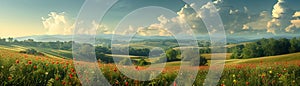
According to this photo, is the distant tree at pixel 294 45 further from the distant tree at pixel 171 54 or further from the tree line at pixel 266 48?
the distant tree at pixel 171 54

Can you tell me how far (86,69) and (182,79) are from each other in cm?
261

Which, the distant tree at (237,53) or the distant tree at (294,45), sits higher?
the distant tree at (294,45)

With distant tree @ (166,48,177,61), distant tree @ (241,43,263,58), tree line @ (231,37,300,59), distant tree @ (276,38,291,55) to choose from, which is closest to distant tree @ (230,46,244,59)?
tree line @ (231,37,300,59)

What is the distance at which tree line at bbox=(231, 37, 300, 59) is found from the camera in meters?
19.4

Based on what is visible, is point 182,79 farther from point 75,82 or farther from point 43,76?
point 43,76

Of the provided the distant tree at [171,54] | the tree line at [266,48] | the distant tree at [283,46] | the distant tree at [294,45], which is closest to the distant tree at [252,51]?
the tree line at [266,48]

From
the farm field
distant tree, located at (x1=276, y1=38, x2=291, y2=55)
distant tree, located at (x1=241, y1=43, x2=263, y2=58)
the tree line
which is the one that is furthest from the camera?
distant tree, located at (x1=241, y1=43, x2=263, y2=58)

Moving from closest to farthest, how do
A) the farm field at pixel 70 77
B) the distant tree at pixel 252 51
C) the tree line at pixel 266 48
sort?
the farm field at pixel 70 77 < the tree line at pixel 266 48 < the distant tree at pixel 252 51

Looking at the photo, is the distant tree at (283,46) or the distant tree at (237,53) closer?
the distant tree at (283,46)

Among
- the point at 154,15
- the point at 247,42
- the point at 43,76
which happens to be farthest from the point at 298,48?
the point at 43,76

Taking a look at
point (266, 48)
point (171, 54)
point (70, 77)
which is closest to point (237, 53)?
point (266, 48)

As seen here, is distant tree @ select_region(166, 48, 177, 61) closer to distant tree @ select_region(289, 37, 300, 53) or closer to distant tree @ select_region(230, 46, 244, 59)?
distant tree @ select_region(230, 46, 244, 59)

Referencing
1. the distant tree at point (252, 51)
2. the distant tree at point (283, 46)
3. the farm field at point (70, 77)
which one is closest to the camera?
the farm field at point (70, 77)

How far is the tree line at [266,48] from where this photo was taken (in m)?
19.4
